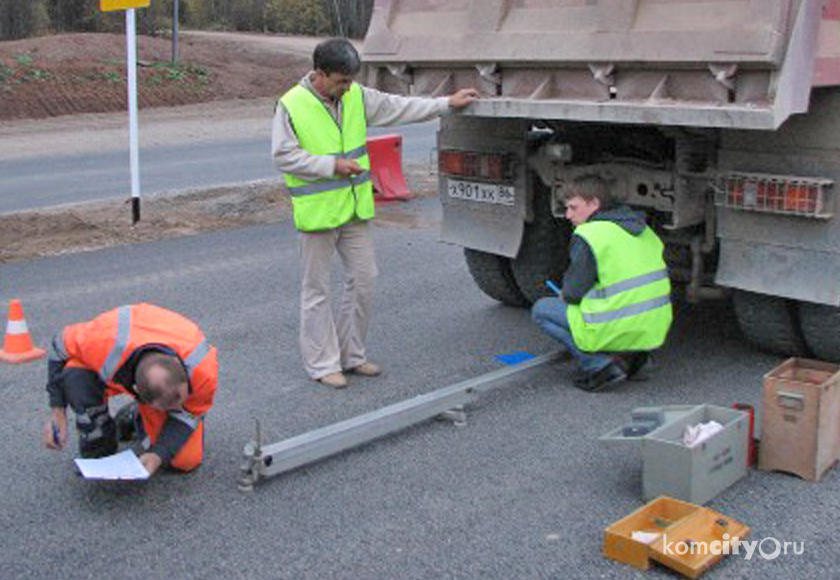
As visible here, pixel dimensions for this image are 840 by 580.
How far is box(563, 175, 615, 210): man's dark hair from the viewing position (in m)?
5.35

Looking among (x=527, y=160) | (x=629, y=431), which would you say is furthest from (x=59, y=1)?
(x=629, y=431)

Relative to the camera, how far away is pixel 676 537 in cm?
359

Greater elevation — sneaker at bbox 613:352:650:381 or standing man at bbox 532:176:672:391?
standing man at bbox 532:176:672:391

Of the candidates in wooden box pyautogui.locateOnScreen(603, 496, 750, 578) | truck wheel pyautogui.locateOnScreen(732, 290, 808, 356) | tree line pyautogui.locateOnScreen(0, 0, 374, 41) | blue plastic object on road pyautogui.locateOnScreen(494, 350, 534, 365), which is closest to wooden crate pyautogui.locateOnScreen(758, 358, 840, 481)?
wooden box pyautogui.locateOnScreen(603, 496, 750, 578)

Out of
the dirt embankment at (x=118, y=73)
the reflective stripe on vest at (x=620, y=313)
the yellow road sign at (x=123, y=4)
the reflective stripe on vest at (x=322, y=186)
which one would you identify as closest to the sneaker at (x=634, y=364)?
the reflective stripe on vest at (x=620, y=313)

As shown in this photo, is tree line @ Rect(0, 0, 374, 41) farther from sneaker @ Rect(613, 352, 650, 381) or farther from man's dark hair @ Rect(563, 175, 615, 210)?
sneaker @ Rect(613, 352, 650, 381)

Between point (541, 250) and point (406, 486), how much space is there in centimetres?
262

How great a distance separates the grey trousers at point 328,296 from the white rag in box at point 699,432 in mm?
2017

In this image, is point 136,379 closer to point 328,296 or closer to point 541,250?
point 328,296

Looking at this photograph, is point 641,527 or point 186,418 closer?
point 641,527

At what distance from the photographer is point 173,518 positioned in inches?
159

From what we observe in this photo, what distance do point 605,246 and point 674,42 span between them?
995 mm

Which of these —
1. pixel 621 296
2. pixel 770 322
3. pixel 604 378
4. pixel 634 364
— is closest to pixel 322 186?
pixel 621 296

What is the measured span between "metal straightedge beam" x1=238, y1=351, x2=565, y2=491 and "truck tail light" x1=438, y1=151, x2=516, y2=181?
1383 millimetres
